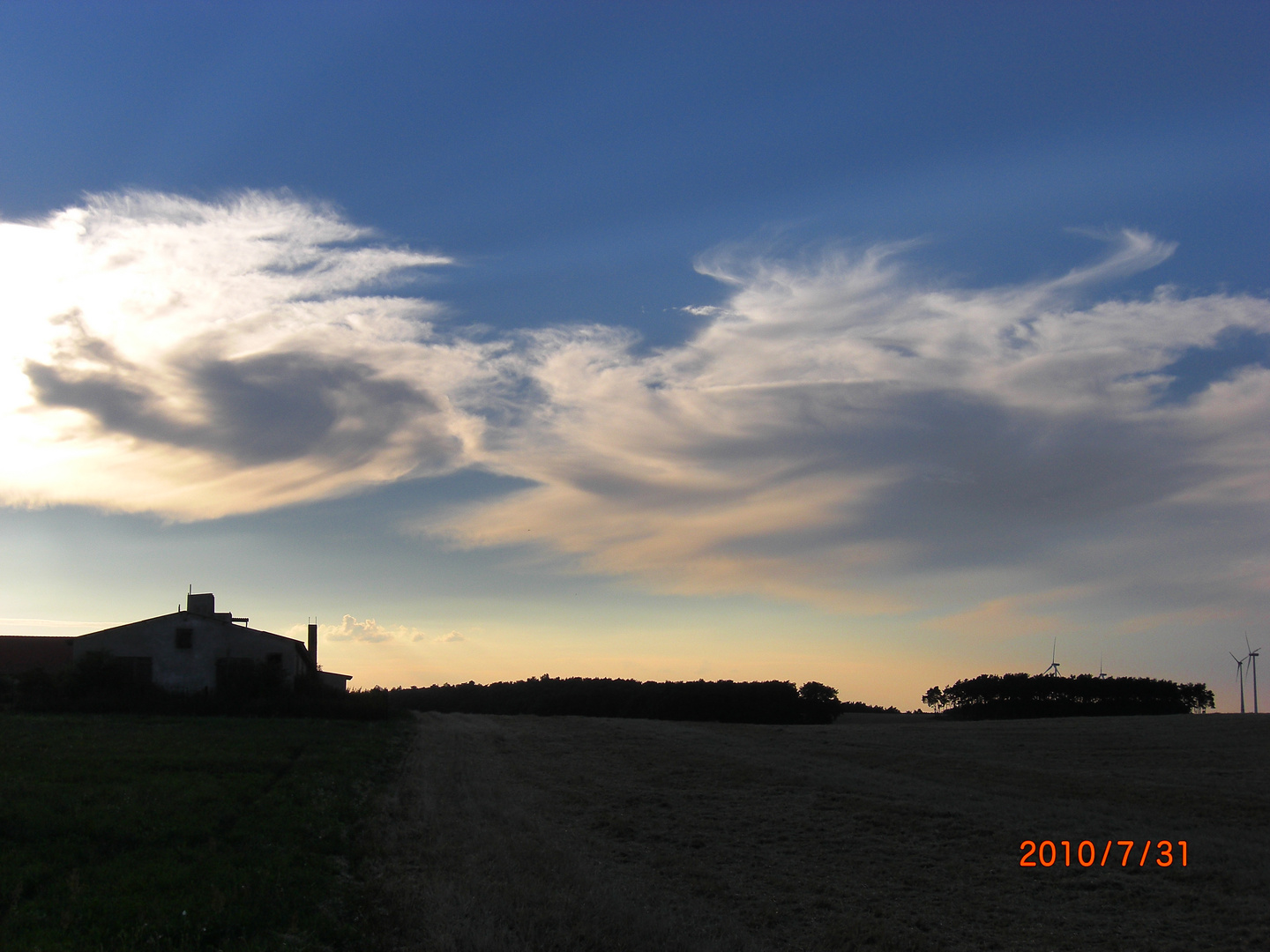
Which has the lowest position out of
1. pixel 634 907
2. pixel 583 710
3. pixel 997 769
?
pixel 583 710

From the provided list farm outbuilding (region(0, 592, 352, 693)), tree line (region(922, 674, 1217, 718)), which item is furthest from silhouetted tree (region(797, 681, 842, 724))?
farm outbuilding (region(0, 592, 352, 693))

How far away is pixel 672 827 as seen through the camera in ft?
67.7

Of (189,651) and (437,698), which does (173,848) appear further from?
(437,698)

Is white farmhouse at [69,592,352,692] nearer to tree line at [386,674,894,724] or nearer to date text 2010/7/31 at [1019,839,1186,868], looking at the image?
tree line at [386,674,894,724]

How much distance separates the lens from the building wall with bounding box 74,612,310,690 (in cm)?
5634

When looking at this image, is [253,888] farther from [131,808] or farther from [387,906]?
[131,808]

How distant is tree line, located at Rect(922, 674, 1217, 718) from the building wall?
2887 inches

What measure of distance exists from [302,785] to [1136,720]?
60.0 m

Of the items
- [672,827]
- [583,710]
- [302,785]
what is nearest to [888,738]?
[672,827]

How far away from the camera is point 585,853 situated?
17.3 meters

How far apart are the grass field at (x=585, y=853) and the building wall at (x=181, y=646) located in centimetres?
2479

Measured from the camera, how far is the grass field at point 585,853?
452 inches

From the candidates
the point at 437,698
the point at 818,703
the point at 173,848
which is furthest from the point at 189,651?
the point at 437,698

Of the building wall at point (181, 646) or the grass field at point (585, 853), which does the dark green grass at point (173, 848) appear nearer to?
the grass field at point (585, 853)
